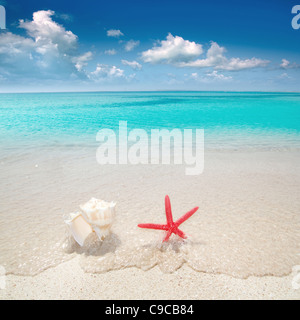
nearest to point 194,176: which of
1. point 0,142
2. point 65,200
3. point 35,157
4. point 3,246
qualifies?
point 65,200

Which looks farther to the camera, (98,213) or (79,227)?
(79,227)

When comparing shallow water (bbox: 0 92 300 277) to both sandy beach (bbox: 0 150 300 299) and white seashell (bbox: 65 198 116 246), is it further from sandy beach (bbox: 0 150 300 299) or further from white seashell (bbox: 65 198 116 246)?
white seashell (bbox: 65 198 116 246)

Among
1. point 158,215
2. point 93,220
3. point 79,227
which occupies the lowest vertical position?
point 158,215

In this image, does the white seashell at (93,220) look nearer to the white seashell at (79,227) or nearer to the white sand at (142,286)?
the white seashell at (79,227)

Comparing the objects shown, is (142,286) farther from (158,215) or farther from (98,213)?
(158,215)

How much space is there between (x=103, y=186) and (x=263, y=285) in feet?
11.6

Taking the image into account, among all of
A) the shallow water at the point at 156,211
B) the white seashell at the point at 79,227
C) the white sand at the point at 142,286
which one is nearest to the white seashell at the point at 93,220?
the white seashell at the point at 79,227

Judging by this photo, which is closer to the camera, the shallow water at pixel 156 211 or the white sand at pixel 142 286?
the white sand at pixel 142 286

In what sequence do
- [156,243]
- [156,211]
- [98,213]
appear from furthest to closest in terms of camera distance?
[156,211], [156,243], [98,213]

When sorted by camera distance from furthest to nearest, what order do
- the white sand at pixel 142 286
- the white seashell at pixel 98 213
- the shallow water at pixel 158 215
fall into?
1. the shallow water at pixel 158 215
2. the white seashell at pixel 98 213
3. the white sand at pixel 142 286

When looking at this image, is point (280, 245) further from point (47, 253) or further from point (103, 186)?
point (103, 186)

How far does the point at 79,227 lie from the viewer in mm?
2799

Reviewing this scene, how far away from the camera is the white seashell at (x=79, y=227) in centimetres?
275

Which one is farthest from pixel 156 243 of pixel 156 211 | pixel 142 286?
pixel 156 211
